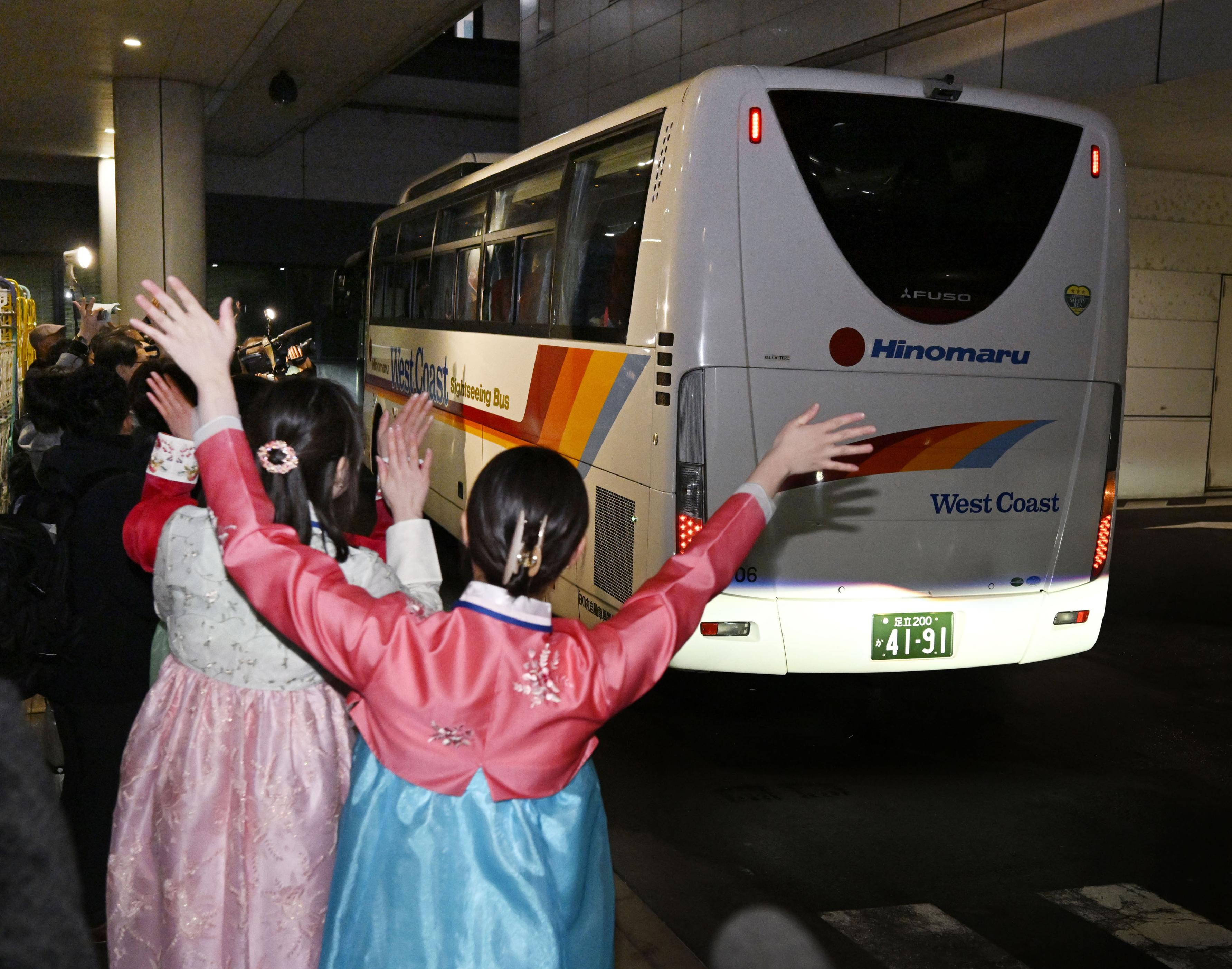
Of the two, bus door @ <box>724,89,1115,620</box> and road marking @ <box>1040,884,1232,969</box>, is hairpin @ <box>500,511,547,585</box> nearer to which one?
road marking @ <box>1040,884,1232,969</box>

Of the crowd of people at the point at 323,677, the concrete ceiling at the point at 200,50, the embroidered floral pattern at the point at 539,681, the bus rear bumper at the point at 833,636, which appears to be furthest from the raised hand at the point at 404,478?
the concrete ceiling at the point at 200,50

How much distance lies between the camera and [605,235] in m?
6.13

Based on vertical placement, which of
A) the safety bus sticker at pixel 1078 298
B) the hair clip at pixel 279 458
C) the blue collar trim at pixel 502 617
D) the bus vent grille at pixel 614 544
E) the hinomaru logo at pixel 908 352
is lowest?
the bus vent grille at pixel 614 544

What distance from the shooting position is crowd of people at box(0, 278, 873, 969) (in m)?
2.00

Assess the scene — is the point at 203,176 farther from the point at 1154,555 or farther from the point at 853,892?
the point at 853,892

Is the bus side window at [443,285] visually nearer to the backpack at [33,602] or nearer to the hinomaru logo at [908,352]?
the hinomaru logo at [908,352]

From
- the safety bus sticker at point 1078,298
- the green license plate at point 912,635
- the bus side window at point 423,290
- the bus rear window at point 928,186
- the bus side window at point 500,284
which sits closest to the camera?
the bus rear window at point 928,186

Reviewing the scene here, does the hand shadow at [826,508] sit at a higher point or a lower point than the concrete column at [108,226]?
lower

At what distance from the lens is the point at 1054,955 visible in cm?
375

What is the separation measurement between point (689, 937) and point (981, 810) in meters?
1.81

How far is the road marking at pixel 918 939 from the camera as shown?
12.1 feet

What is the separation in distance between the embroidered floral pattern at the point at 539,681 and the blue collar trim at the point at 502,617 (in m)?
0.05

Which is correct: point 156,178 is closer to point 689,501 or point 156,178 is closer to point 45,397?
point 45,397

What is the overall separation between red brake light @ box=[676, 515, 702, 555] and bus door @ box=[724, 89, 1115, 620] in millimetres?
128
